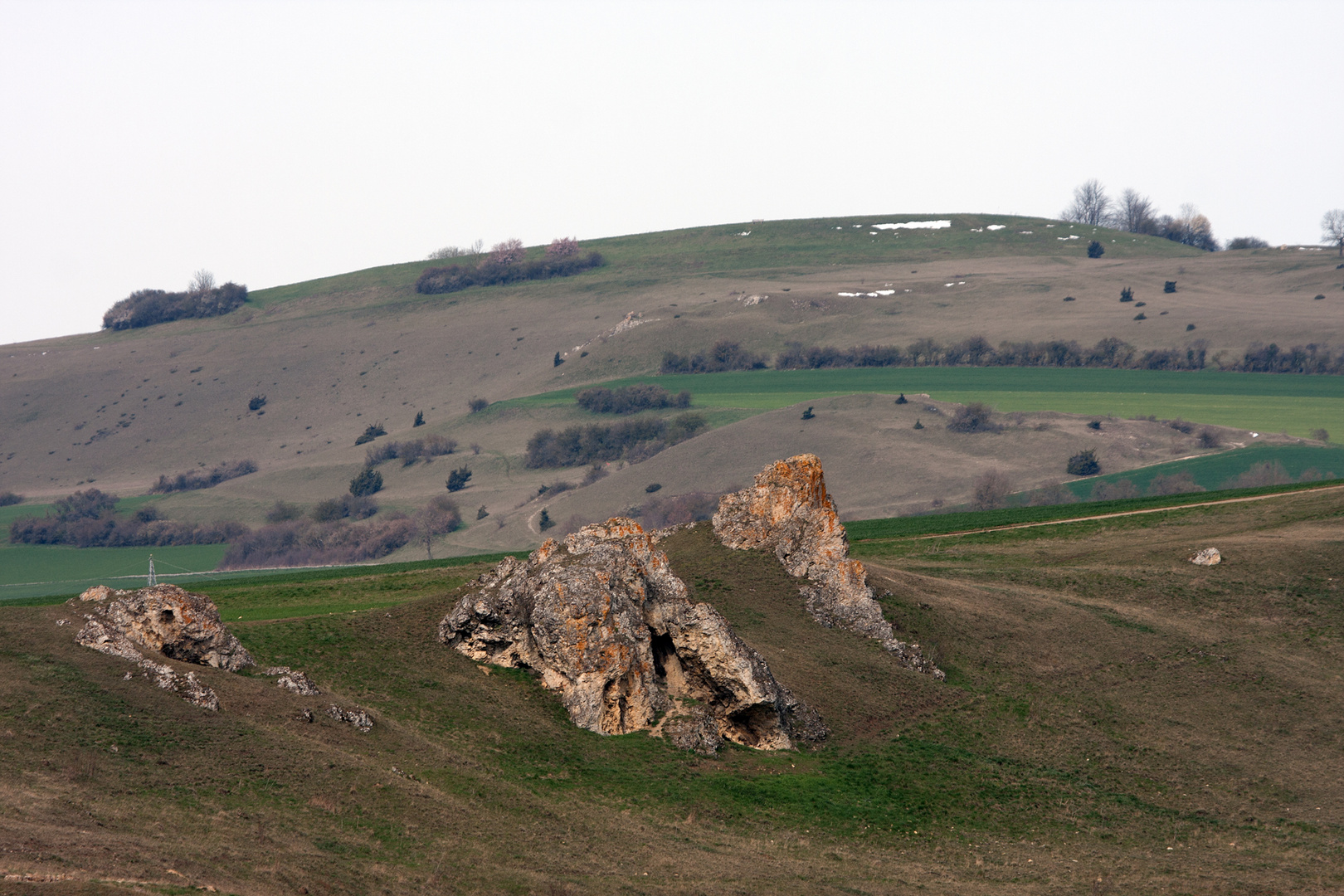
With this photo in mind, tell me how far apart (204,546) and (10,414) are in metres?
90.4

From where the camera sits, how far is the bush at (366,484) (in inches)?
5886

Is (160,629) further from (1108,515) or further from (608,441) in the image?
(608,441)

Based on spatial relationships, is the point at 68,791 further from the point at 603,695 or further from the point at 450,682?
the point at 603,695

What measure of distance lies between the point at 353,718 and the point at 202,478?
153 metres

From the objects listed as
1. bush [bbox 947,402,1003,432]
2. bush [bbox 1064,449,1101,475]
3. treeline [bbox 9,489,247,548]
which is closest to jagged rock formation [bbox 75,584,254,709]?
bush [bbox 1064,449,1101,475]

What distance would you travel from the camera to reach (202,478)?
166875 mm

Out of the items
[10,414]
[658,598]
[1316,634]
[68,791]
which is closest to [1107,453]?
[1316,634]

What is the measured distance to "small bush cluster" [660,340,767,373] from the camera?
184000mm

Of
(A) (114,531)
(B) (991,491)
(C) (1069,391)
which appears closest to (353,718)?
(B) (991,491)

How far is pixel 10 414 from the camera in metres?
192

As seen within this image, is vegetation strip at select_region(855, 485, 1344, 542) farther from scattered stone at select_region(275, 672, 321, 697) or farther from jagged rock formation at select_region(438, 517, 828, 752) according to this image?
scattered stone at select_region(275, 672, 321, 697)

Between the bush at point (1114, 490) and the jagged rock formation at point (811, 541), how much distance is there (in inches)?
2575

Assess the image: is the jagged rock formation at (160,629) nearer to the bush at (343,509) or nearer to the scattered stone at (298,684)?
the scattered stone at (298,684)

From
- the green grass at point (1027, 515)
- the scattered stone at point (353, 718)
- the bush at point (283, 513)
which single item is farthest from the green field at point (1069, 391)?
the scattered stone at point (353, 718)
